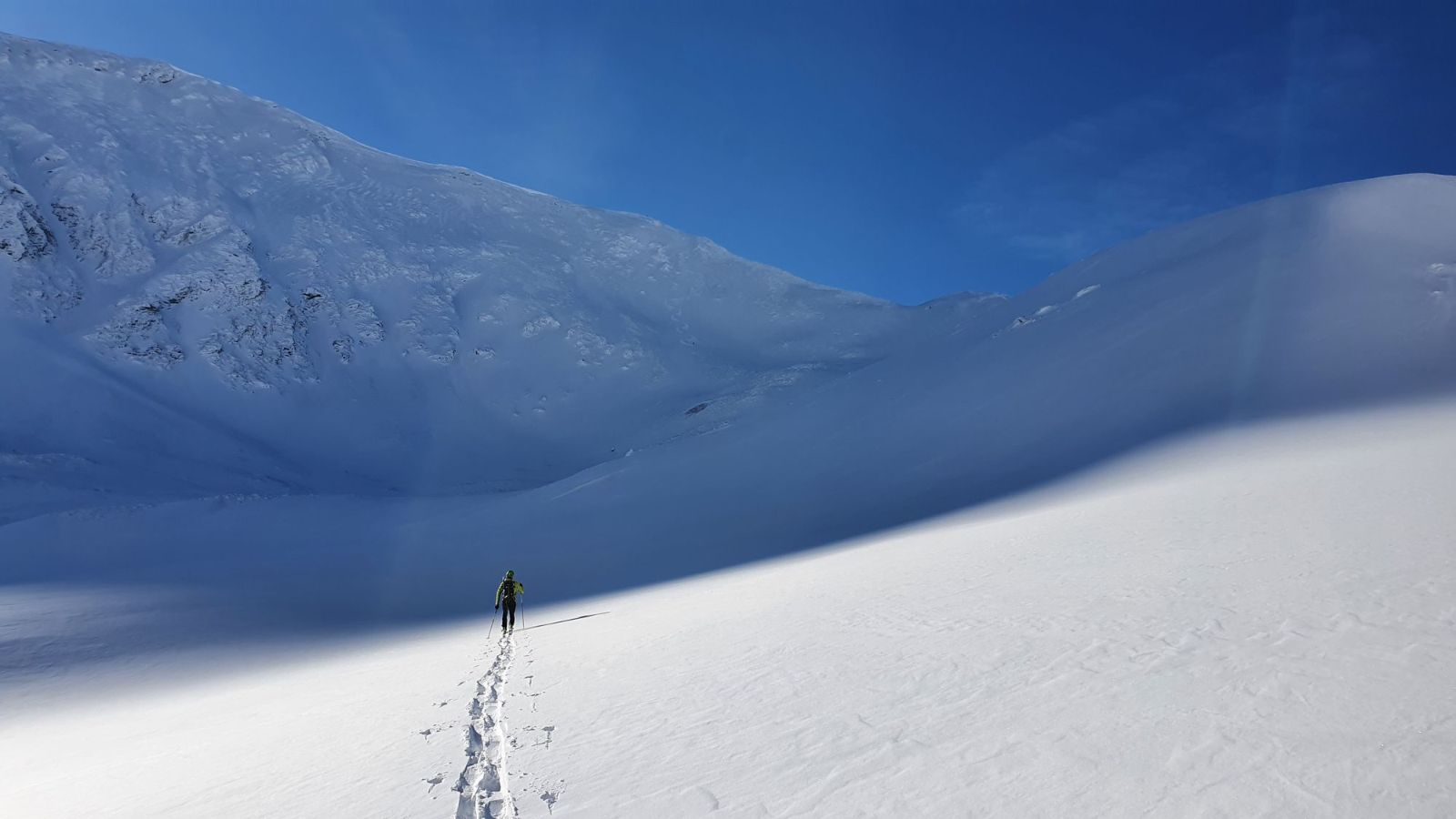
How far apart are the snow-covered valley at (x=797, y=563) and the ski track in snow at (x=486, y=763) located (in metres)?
0.05

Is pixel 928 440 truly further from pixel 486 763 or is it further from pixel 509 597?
pixel 486 763

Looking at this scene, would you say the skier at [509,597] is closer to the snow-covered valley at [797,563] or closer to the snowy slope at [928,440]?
the snow-covered valley at [797,563]

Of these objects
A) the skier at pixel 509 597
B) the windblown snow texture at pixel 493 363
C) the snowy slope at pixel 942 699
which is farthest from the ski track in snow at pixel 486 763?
the windblown snow texture at pixel 493 363

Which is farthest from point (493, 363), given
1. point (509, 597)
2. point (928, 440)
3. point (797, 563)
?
point (509, 597)

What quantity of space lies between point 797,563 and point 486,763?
11075 mm

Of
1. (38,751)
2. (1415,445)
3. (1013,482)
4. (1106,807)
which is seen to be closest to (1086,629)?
(1106,807)

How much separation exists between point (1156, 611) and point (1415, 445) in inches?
430

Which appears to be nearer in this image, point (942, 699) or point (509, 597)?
point (942, 699)

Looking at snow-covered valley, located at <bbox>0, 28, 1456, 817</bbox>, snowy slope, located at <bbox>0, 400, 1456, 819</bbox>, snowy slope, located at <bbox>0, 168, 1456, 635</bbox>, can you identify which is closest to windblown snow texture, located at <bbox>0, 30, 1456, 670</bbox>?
snowy slope, located at <bbox>0, 168, 1456, 635</bbox>

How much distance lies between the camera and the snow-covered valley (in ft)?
16.6

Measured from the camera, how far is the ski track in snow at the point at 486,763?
5113 mm

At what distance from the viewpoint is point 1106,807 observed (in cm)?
399

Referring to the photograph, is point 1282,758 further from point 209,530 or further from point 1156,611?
point 209,530

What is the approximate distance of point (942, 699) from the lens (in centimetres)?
595
